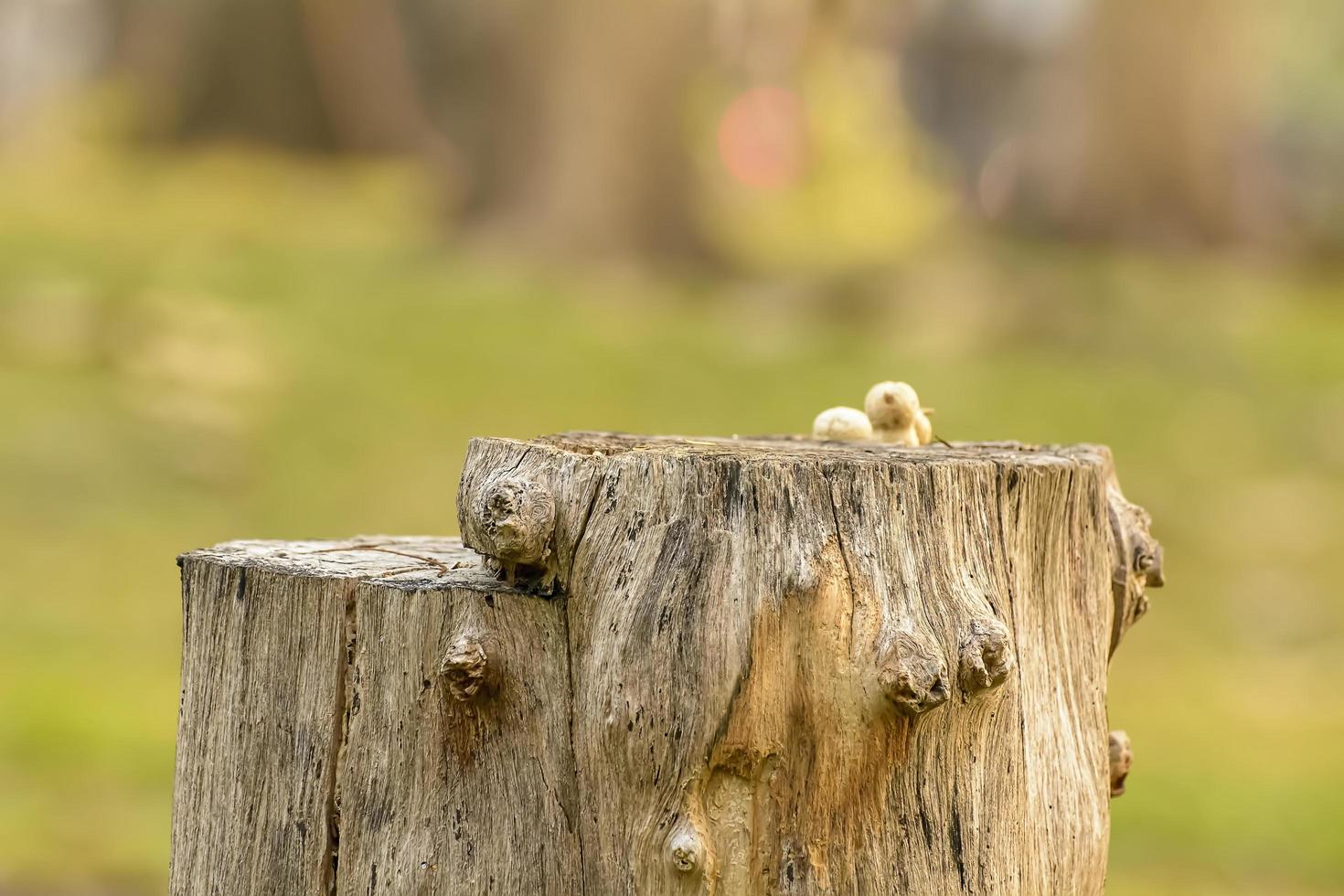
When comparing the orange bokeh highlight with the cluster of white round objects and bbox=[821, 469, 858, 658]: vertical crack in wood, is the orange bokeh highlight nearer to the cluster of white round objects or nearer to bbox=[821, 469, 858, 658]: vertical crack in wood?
the cluster of white round objects

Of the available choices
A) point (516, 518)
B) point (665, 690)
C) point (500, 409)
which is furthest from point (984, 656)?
point (500, 409)

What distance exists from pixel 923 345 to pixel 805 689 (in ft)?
17.4

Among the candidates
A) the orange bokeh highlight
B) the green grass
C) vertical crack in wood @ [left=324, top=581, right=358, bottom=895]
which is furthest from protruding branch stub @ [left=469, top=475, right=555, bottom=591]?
the orange bokeh highlight

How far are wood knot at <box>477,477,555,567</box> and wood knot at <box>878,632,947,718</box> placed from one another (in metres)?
0.34

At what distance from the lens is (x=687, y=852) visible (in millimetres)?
1361

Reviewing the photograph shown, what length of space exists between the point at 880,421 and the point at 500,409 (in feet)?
13.2

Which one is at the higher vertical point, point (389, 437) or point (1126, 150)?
point (1126, 150)

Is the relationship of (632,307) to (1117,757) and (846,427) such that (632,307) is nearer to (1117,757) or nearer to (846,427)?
(846,427)

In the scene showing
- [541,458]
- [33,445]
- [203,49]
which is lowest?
[541,458]

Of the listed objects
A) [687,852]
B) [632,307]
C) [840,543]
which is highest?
[632,307]

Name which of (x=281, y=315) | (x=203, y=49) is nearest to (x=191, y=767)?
(x=281, y=315)

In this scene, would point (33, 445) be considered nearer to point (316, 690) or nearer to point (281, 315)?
point (281, 315)

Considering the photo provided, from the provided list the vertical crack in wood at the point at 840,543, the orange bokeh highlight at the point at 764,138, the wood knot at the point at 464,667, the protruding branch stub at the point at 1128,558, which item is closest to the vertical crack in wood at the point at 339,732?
the wood knot at the point at 464,667

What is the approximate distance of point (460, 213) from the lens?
7.26 meters
